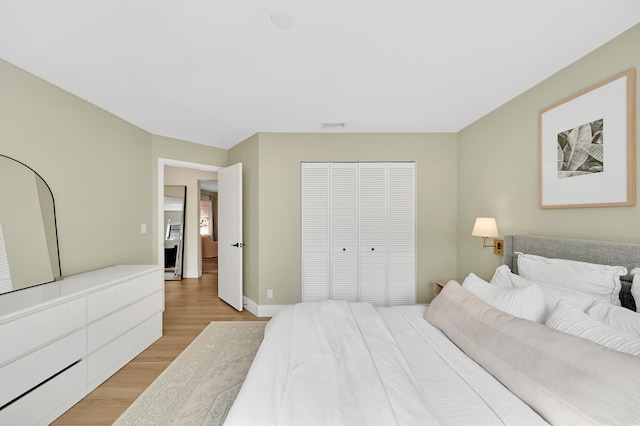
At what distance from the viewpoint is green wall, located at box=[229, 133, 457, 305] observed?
317cm

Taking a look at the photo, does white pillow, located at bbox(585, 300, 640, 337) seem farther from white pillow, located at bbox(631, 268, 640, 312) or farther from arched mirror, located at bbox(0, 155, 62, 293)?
arched mirror, located at bbox(0, 155, 62, 293)

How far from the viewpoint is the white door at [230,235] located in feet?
10.7

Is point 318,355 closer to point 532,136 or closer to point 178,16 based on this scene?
point 178,16

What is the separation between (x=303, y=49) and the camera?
5.24ft

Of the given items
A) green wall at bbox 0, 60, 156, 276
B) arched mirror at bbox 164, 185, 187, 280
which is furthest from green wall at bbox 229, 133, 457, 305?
arched mirror at bbox 164, 185, 187, 280

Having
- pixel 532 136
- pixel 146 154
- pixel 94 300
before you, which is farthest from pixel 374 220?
pixel 146 154

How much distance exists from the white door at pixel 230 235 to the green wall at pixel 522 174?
9.84 ft

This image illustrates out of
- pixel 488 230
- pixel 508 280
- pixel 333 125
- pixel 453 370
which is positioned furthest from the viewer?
pixel 333 125

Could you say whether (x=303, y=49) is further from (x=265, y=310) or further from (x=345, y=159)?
(x=265, y=310)

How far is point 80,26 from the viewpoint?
140 cm

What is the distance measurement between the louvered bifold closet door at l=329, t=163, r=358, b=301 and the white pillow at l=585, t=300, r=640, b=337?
2.17 m

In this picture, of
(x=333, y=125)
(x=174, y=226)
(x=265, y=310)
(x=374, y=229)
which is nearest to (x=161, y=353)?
(x=265, y=310)

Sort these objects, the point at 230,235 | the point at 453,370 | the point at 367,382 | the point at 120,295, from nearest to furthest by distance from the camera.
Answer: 1. the point at 367,382
2. the point at 453,370
3. the point at 120,295
4. the point at 230,235

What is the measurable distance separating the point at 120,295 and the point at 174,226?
3164mm
